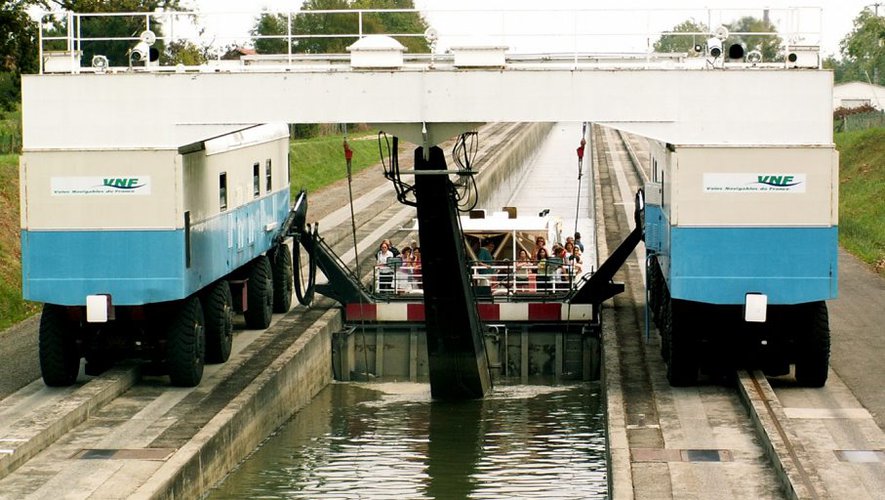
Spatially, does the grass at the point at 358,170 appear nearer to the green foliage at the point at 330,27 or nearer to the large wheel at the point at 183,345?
the green foliage at the point at 330,27

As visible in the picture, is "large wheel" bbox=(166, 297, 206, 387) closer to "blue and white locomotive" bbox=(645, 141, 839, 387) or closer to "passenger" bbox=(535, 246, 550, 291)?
"blue and white locomotive" bbox=(645, 141, 839, 387)

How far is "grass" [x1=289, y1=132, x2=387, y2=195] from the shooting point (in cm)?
6106

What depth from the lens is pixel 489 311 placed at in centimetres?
2995

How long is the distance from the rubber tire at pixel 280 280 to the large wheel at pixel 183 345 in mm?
8204

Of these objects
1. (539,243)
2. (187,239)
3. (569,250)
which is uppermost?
(187,239)

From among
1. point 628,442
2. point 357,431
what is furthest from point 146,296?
point 628,442

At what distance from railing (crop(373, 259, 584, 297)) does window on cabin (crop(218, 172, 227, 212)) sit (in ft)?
17.2

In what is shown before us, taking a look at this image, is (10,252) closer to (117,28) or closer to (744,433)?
(744,433)

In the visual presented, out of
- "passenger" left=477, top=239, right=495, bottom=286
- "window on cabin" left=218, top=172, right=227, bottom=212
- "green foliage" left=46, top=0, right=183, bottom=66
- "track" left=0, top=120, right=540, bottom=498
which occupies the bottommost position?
"track" left=0, top=120, right=540, bottom=498

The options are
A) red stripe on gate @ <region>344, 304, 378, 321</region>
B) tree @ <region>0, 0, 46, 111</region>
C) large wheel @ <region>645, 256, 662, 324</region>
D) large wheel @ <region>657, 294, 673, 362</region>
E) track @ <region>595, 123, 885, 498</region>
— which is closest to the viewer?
track @ <region>595, 123, 885, 498</region>

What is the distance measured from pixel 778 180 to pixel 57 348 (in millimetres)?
9592

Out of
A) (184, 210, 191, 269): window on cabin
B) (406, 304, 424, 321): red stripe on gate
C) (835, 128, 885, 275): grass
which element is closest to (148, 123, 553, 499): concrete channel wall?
(406, 304, 424, 321): red stripe on gate

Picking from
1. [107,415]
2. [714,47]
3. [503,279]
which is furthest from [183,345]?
[503,279]

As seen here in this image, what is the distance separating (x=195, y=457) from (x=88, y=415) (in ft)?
8.38
